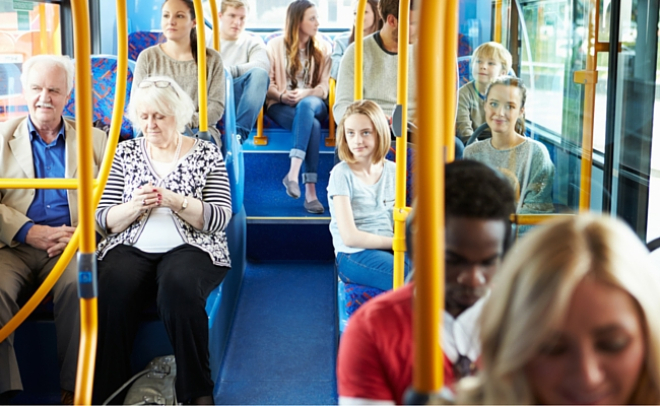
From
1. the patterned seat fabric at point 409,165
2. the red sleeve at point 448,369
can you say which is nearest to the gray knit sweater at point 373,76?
the patterned seat fabric at point 409,165

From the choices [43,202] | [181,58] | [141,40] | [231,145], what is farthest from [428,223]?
[141,40]

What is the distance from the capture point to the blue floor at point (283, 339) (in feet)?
11.3

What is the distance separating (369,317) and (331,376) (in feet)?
7.93

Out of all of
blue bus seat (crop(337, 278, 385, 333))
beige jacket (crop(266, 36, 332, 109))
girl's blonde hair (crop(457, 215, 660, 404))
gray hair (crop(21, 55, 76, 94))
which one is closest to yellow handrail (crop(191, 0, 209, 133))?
gray hair (crop(21, 55, 76, 94))

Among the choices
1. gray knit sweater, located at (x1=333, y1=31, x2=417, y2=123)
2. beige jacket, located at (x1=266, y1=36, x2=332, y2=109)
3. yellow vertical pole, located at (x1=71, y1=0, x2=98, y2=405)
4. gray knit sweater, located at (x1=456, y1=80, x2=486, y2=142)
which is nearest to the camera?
yellow vertical pole, located at (x1=71, y1=0, x2=98, y2=405)

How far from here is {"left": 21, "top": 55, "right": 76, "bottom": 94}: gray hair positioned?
3344 mm

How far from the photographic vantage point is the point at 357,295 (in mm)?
3230

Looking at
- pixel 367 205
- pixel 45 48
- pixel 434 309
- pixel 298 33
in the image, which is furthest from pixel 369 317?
pixel 298 33

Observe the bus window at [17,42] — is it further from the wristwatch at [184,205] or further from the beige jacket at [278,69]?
the beige jacket at [278,69]

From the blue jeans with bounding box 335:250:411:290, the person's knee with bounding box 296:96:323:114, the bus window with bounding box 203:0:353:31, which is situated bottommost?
the blue jeans with bounding box 335:250:411:290

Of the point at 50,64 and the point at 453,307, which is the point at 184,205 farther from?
the point at 453,307

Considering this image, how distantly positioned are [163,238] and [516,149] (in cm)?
158

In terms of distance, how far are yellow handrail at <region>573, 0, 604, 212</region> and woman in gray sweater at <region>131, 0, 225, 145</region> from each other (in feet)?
6.49

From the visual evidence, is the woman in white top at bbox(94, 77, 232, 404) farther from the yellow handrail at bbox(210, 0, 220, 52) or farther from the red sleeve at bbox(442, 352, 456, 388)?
the red sleeve at bbox(442, 352, 456, 388)
